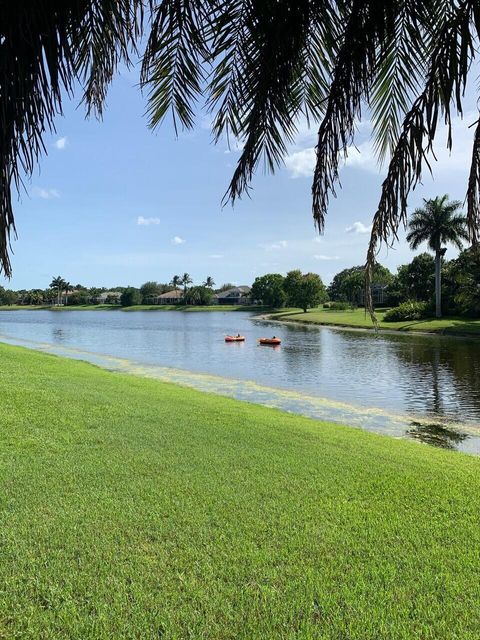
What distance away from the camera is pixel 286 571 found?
117 inches

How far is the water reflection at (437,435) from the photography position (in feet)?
32.1

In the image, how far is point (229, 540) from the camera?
337 centimetres

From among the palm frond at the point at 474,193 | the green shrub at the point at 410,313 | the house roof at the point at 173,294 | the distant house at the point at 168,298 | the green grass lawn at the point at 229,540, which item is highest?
the house roof at the point at 173,294

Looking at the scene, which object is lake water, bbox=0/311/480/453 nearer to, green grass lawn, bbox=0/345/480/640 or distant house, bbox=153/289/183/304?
green grass lawn, bbox=0/345/480/640

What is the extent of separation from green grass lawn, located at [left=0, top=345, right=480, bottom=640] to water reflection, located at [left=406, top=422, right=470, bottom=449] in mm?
3773

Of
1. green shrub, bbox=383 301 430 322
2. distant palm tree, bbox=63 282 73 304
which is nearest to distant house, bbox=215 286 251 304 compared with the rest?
distant palm tree, bbox=63 282 73 304

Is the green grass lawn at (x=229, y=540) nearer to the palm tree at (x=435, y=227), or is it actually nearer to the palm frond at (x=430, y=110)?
the palm frond at (x=430, y=110)

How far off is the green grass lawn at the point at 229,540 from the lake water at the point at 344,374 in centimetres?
597

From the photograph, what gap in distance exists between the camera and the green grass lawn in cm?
253

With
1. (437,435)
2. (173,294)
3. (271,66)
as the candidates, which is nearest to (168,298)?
(173,294)

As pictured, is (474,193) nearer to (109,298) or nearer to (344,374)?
(344,374)

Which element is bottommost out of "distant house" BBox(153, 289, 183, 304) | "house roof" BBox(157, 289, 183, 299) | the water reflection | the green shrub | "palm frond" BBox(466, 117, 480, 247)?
the water reflection

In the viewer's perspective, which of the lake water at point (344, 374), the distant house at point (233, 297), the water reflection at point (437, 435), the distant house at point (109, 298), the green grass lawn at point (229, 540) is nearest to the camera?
the green grass lawn at point (229, 540)

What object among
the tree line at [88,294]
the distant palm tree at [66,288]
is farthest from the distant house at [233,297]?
the distant palm tree at [66,288]
